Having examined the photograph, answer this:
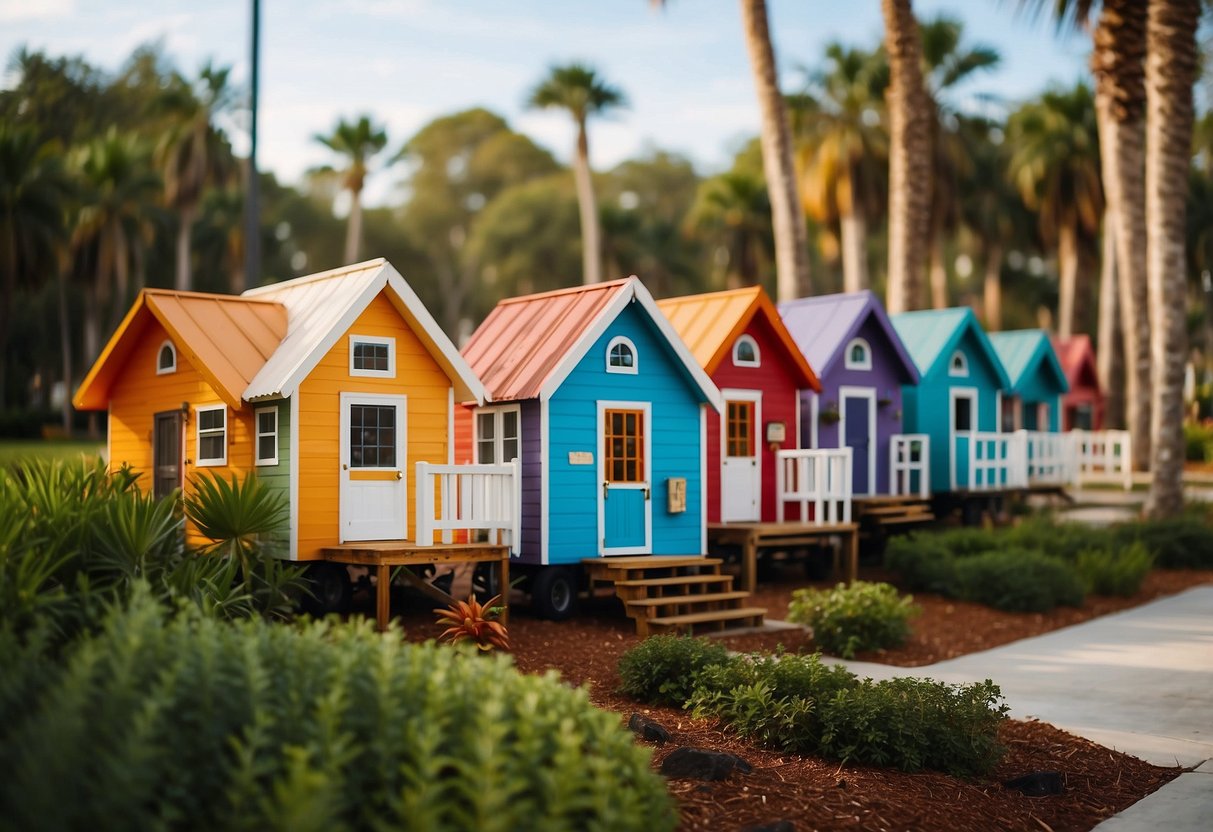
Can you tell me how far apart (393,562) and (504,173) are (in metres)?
63.9

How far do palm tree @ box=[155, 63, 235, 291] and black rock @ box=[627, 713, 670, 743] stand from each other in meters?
44.2

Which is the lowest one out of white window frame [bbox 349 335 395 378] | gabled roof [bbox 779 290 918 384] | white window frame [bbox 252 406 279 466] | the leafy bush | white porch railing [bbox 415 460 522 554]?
the leafy bush

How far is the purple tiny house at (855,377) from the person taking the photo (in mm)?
22062

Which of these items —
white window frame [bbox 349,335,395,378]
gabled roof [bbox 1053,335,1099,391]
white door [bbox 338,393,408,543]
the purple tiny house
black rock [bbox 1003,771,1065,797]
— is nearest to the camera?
black rock [bbox 1003,771,1065,797]

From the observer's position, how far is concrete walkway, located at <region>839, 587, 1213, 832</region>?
9031mm

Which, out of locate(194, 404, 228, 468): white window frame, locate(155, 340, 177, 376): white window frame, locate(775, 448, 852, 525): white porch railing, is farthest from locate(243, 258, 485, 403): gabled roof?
locate(775, 448, 852, 525): white porch railing

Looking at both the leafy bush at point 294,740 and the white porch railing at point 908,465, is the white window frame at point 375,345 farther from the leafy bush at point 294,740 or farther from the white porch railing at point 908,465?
the white porch railing at point 908,465

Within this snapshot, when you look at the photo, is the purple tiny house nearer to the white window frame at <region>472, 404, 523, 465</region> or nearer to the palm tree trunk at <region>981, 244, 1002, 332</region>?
the white window frame at <region>472, 404, 523, 465</region>

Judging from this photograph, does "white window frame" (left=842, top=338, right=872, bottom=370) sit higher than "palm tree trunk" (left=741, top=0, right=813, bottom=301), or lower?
lower

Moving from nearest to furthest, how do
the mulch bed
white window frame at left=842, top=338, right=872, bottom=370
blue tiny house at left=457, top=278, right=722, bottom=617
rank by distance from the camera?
the mulch bed
blue tiny house at left=457, top=278, right=722, bottom=617
white window frame at left=842, top=338, right=872, bottom=370

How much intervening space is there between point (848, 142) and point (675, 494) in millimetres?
27609

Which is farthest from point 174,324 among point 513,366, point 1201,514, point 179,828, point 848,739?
point 1201,514

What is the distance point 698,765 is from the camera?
831 centimetres

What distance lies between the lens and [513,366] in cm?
1653
